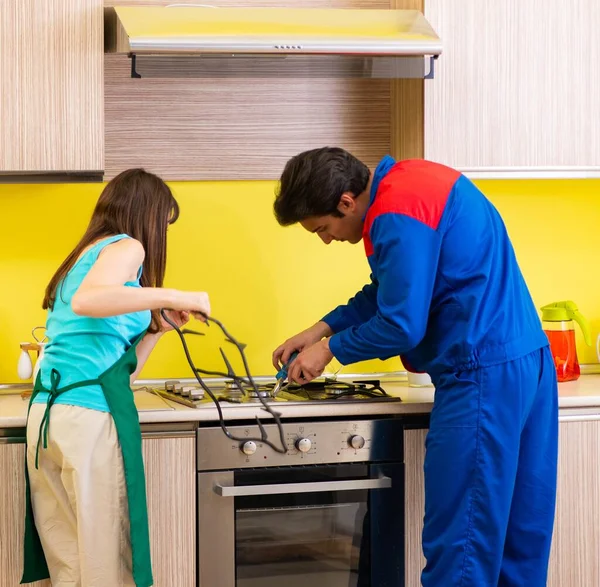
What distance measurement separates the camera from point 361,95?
2877 mm

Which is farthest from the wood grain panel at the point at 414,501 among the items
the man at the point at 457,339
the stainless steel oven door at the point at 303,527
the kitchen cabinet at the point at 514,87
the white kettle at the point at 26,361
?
the white kettle at the point at 26,361

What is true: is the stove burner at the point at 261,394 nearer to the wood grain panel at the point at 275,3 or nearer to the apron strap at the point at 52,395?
the apron strap at the point at 52,395

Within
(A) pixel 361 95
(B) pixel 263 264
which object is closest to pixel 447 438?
(B) pixel 263 264

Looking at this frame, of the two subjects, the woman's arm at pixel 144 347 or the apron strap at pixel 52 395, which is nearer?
the apron strap at pixel 52 395

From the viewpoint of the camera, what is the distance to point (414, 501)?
2381 millimetres

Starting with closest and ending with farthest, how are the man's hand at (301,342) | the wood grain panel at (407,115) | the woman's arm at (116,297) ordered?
1. the woman's arm at (116,297)
2. the man's hand at (301,342)
3. the wood grain panel at (407,115)

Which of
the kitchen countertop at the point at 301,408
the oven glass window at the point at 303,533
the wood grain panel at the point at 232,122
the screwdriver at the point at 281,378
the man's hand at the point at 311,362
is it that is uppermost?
the wood grain panel at the point at 232,122

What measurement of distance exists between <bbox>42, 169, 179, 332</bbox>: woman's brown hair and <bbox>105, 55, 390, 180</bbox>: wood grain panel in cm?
52

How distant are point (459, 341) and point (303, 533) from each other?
653 millimetres

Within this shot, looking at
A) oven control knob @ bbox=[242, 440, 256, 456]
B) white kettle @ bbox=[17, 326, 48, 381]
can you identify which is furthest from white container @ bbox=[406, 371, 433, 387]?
white kettle @ bbox=[17, 326, 48, 381]

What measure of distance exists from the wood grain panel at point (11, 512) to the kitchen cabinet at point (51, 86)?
28.9 inches

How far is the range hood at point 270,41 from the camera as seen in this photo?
2.31 metres

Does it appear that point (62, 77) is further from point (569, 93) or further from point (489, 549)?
point (489, 549)

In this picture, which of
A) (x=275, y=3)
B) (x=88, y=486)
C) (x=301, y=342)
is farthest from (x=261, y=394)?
(x=275, y=3)
